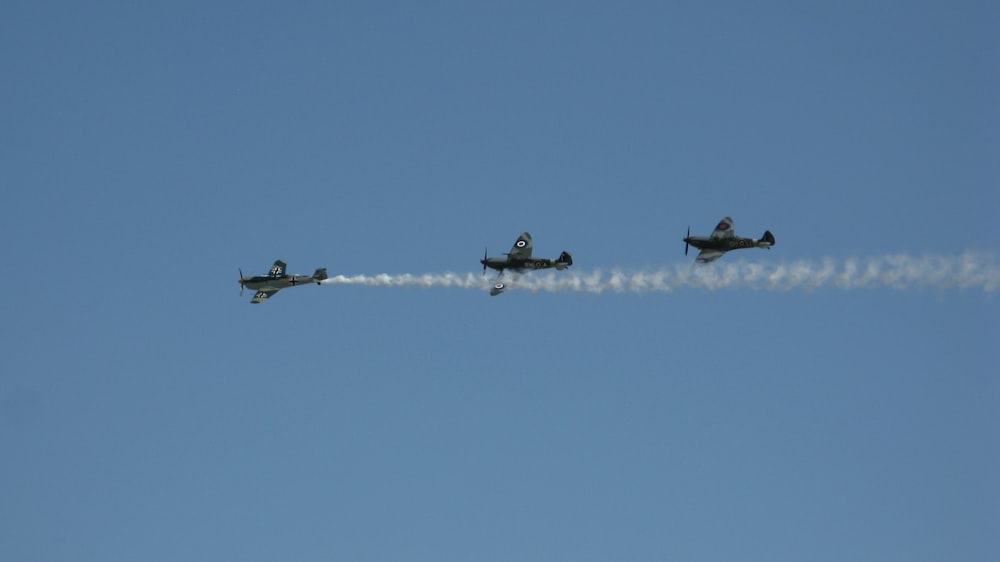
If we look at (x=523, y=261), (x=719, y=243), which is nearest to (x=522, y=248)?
(x=523, y=261)

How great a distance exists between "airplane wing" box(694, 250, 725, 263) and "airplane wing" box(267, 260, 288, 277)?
31698 mm

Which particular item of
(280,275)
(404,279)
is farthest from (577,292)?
(280,275)

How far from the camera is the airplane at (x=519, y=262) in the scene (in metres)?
114

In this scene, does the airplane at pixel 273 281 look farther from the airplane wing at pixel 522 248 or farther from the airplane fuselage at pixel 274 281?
the airplane wing at pixel 522 248

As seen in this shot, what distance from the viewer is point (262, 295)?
118125 mm

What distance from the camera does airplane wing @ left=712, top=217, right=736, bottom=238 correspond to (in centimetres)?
11238

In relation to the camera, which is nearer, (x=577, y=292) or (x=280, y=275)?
(x=577, y=292)

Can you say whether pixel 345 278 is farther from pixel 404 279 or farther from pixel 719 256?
pixel 719 256

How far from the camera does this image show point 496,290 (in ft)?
370

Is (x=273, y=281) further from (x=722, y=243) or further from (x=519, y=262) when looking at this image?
(x=722, y=243)

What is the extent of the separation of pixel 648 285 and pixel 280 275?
1145 inches

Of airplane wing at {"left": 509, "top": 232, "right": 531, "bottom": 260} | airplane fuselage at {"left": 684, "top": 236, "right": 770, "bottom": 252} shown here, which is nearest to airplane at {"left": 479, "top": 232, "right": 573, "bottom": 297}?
airplane wing at {"left": 509, "top": 232, "right": 531, "bottom": 260}

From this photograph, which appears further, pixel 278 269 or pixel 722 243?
pixel 278 269

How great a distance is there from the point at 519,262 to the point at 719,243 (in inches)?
579
